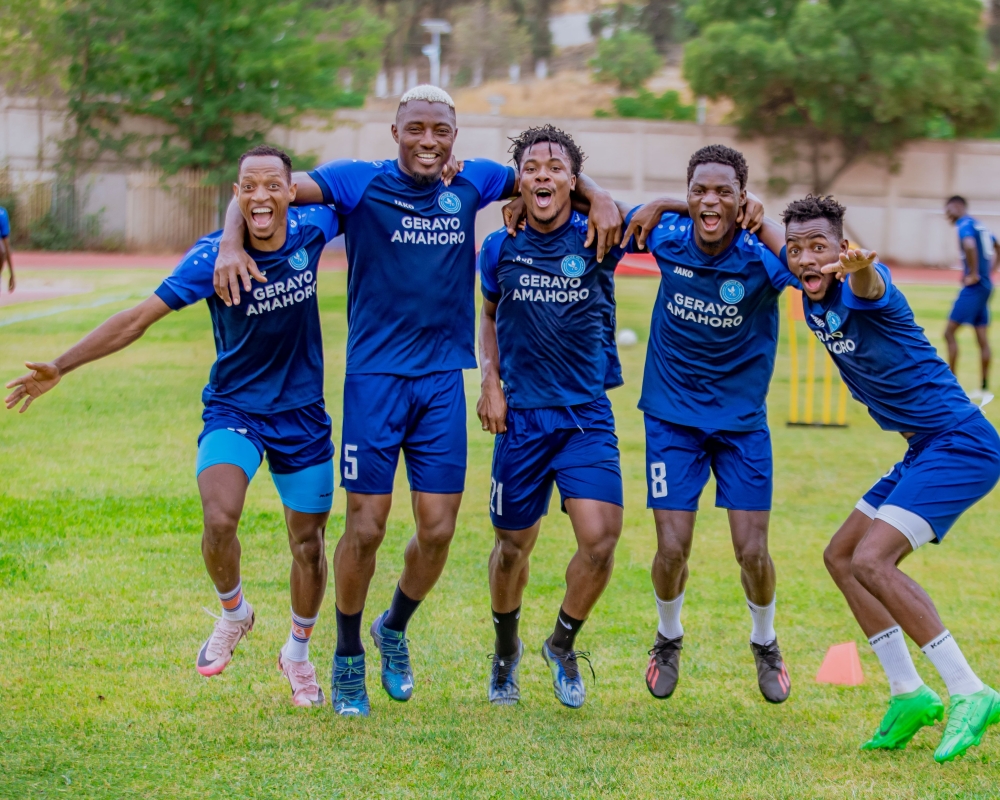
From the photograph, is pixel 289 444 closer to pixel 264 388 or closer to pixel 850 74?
pixel 264 388

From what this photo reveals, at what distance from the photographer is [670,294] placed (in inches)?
232

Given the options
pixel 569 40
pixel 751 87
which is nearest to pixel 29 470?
pixel 751 87

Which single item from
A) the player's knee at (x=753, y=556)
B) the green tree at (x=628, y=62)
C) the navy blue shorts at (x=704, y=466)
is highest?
the green tree at (x=628, y=62)

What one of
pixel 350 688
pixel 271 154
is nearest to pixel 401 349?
pixel 271 154

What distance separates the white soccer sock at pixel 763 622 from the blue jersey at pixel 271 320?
242 centimetres

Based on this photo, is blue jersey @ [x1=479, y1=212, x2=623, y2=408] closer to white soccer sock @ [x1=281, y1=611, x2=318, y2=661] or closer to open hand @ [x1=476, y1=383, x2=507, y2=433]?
open hand @ [x1=476, y1=383, x2=507, y2=433]

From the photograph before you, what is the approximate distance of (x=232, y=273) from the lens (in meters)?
5.50

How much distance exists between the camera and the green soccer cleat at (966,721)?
16.3ft

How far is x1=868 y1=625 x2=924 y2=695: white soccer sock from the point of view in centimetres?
536

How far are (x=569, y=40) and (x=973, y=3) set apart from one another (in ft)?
116

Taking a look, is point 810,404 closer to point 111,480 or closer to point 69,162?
point 111,480

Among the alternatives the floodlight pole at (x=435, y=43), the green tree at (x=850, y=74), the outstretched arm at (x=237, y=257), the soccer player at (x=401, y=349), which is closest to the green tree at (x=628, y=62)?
the floodlight pole at (x=435, y=43)

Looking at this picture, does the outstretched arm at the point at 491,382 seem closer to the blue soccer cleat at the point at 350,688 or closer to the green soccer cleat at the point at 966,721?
the blue soccer cleat at the point at 350,688

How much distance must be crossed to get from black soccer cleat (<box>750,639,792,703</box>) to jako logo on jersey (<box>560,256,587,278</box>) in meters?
2.05
